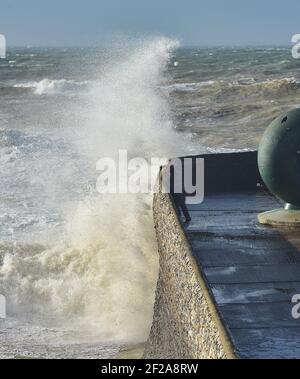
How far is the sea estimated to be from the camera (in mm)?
10617

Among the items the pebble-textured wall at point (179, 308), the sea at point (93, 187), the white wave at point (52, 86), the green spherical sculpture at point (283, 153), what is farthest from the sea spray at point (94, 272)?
the white wave at point (52, 86)

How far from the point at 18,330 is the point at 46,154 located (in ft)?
47.8

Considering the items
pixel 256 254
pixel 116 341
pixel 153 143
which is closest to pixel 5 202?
pixel 153 143

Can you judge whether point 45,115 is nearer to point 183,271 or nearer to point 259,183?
point 259,183

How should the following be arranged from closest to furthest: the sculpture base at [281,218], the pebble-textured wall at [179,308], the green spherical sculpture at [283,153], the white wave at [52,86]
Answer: the pebble-textured wall at [179,308] < the green spherical sculpture at [283,153] < the sculpture base at [281,218] < the white wave at [52,86]

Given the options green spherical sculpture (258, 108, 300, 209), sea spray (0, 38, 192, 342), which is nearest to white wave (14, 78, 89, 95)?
sea spray (0, 38, 192, 342)

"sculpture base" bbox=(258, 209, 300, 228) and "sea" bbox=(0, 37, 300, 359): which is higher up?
"sculpture base" bbox=(258, 209, 300, 228)

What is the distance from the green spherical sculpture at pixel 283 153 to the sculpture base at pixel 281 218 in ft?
1.10

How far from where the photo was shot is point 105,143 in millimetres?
25375

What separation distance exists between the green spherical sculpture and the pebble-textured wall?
1260 mm

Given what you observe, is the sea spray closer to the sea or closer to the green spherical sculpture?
the sea

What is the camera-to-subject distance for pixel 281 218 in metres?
9.13

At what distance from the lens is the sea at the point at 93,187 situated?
10617 millimetres

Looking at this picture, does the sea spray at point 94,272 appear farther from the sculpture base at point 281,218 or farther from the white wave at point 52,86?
the white wave at point 52,86
